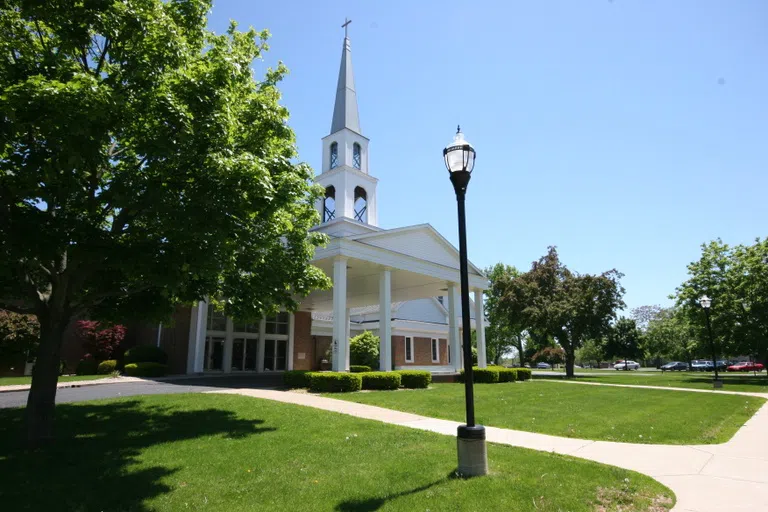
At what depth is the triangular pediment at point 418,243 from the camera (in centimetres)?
2295

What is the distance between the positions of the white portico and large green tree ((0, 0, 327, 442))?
12.7 metres

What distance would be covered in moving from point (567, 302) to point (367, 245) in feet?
73.2

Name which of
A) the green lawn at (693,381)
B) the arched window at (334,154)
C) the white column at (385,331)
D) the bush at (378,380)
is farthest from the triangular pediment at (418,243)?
the green lawn at (693,381)

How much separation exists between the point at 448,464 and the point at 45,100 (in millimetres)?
6975

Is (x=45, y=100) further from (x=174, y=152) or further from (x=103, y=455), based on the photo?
(x=103, y=455)

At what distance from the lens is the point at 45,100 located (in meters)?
5.57

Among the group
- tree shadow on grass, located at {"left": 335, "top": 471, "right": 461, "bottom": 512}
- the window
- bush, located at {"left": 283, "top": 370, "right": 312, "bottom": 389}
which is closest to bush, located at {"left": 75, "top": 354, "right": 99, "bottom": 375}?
bush, located at {"left": 283, "top": 370, "right": 312, "bottom": 389}

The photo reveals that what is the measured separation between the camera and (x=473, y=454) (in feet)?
19.6

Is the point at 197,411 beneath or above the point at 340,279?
beneath

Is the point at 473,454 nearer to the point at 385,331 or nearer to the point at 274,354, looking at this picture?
the point at 385,331

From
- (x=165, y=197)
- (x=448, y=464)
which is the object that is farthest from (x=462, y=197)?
(x=165, y=197)

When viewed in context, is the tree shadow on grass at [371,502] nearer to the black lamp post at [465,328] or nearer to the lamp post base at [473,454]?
the lamp post base at [473,454]

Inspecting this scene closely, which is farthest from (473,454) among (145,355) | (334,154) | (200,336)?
(334,154)

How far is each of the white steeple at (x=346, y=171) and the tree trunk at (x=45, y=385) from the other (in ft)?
60.4
